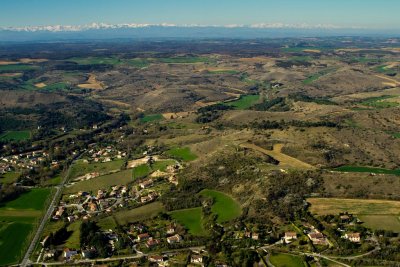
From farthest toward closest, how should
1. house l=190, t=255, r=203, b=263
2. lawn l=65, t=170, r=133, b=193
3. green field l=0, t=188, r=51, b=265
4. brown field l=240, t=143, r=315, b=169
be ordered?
1. lawn l=65, t=170, r=133, b=193
2. brown field l=240, t=143, r=315, b=169
3. green field l=0, t=188, r=51, b=265
4. house l=190, t=255, r=203, b=263

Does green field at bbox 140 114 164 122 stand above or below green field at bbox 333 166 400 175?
below

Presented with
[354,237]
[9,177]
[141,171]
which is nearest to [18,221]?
[9,177]

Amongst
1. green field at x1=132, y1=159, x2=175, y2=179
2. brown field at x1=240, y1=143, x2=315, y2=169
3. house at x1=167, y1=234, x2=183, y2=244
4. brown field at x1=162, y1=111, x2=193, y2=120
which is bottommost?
brown field at x1=162, y1=111, x2=193, y2=120

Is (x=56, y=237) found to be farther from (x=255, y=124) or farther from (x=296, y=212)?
(x=255, y=124)

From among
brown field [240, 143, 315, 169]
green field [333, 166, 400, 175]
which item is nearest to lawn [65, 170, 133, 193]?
brown field [240, 143, 315, 169]

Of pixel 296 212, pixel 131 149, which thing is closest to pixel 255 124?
pixel 131 149

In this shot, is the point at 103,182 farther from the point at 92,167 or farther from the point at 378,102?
the point at 378,102

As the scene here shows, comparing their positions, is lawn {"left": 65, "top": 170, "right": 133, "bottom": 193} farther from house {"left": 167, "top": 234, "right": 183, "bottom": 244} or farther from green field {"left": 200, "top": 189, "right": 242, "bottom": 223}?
house {"left": 167, "top": 234, "right": 183, "bottom": 244}
